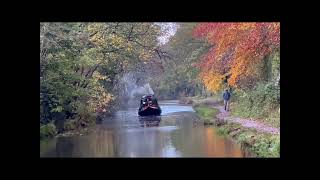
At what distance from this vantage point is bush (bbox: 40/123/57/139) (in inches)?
212

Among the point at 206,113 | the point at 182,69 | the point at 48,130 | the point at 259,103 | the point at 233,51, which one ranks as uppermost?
the point at 233,51

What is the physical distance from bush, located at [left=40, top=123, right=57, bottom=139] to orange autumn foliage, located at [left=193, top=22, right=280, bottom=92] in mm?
2019

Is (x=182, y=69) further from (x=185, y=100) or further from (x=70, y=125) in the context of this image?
(x=70, y=125)

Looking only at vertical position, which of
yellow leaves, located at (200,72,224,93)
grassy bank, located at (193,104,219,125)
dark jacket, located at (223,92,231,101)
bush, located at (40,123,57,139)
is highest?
yellow leaves, located at (200,72,224,93)

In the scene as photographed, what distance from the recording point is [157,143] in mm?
5477

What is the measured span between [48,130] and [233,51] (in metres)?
2.57

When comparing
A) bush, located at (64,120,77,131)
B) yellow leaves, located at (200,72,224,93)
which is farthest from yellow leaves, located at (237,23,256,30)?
bush, located at (64,120,77,131)

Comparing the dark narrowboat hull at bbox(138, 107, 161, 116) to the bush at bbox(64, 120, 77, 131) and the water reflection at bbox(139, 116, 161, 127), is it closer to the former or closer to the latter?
the water reflection at bbox(139, 116, 161, 127)

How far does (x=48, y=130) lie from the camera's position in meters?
5.45

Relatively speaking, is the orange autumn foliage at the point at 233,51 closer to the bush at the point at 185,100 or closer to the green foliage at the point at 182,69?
the green foliage at the point at 182,69

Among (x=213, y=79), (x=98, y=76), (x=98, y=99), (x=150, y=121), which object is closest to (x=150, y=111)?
(x=150, y=121)
